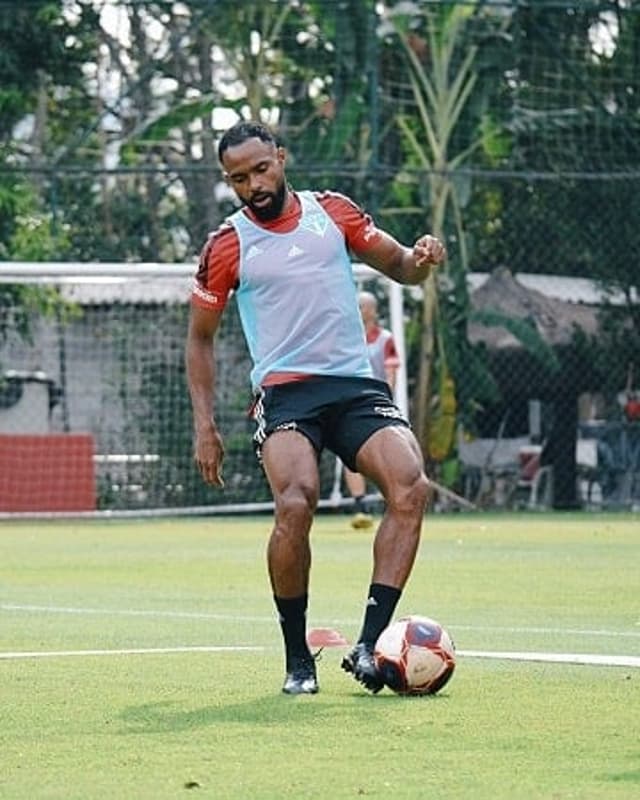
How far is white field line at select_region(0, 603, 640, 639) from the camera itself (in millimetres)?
11180

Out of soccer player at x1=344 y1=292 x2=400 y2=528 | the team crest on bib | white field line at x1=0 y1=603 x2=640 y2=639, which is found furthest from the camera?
soccer player at x1=344 y1=292 x2=400 y2=528

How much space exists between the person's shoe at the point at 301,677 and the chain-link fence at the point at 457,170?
57.5 feet

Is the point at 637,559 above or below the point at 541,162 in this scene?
below

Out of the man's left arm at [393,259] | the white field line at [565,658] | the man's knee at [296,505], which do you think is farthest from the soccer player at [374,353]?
the man's knee at [296,505]

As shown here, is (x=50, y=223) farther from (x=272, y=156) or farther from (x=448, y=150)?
(x=272, y=156)

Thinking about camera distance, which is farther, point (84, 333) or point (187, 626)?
point (84, 333)

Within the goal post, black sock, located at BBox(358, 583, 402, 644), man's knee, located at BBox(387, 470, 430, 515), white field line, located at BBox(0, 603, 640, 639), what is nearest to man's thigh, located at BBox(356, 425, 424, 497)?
man's knee, located at BBox(387, 470, 430, 515)

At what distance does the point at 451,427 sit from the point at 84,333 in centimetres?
394

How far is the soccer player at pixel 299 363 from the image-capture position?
9.07 m

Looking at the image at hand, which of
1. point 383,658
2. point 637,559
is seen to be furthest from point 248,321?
point 637,559

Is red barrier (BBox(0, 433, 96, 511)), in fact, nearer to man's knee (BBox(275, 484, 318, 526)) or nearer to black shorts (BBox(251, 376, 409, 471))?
black shorts (BBox(251, 376, 409, 471))

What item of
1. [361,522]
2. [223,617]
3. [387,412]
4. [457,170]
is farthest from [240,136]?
[457,170]

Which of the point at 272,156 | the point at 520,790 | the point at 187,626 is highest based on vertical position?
the point at 272,156

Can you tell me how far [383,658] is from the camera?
28.5ft
